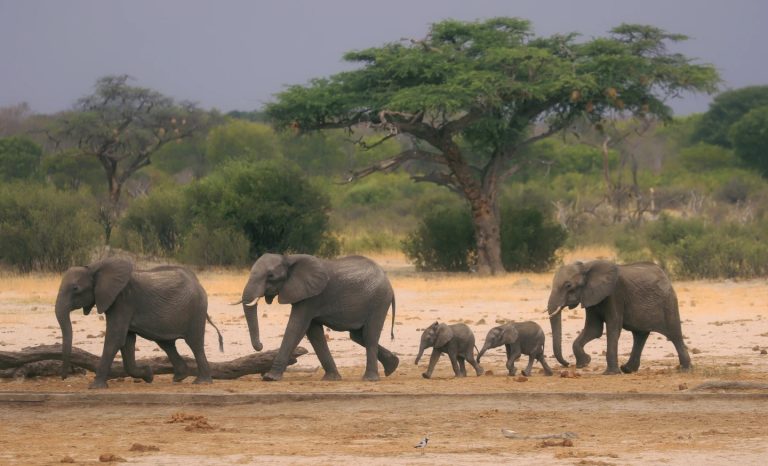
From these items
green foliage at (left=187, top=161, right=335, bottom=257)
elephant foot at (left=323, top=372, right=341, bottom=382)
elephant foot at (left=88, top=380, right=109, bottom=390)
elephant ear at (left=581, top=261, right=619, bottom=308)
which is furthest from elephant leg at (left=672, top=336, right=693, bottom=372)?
green foliage at (left=187, top=161, right=335, bottom=257)

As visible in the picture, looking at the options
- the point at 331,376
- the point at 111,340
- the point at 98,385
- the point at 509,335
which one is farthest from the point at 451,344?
the point at 98,385

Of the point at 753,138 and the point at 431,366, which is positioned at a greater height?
the point at 753,138

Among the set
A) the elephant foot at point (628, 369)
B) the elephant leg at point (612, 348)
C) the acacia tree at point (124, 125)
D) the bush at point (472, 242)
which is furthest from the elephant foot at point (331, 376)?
the acacia tree at point (124, 125)

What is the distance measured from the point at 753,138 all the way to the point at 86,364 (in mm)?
57139

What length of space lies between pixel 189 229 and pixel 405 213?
77.0 ft

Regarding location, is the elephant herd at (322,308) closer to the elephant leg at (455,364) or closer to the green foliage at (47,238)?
the elephant leg at (455,364)

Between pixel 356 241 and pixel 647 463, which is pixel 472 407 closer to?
pixel 647 463

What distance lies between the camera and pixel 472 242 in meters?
35.5

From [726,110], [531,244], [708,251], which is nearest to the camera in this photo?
[708,251]

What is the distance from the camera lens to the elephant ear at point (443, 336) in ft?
49.2

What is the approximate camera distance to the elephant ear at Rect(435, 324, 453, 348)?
49.2 feet

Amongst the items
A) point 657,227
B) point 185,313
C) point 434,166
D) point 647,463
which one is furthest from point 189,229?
point 434,166

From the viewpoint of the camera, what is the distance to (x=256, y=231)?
35031 mm

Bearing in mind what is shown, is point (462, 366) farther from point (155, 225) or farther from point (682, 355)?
point (155, 225)
